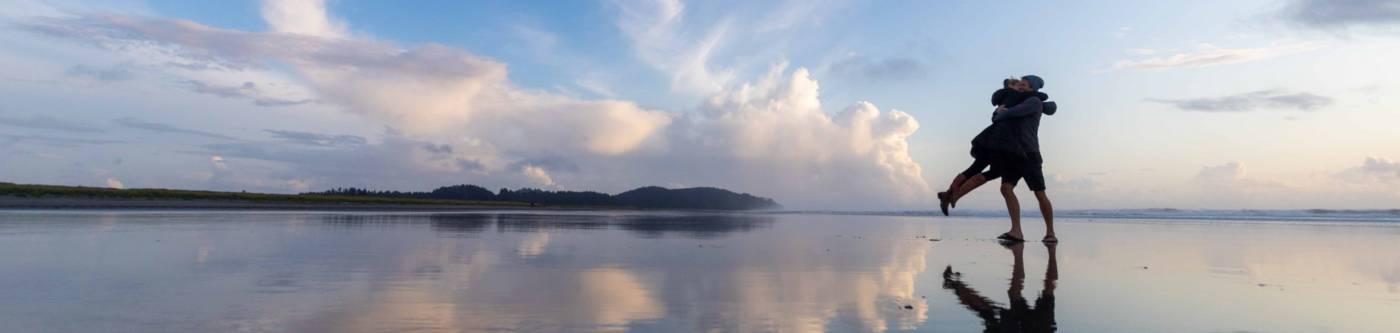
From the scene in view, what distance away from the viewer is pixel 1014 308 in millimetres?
4051

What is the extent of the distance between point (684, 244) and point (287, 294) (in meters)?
5.49

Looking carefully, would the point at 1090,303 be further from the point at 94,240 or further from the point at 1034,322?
the point at 94,240

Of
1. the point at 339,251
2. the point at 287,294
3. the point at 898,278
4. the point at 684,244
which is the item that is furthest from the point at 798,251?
the point at 287,294

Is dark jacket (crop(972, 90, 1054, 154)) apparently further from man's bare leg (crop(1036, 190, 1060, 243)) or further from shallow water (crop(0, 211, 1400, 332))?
shallow water (crop(0, 211, 1400, 332))

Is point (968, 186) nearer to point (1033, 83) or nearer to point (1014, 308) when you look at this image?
point (1033, 83)

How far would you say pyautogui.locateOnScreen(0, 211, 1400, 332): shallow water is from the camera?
11.5ft

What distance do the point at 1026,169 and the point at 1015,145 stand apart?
1.19 ft

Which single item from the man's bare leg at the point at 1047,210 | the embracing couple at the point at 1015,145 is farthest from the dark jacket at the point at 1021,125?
the man's bare leg at the point at 1047,210

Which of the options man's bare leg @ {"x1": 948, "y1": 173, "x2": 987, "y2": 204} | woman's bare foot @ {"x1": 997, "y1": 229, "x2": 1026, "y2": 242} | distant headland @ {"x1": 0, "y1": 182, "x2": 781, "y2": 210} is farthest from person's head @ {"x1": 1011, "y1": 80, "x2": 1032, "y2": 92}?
distant headland @ {"x1": 0, "y1": 182, "x2": 781, "y2": 210}

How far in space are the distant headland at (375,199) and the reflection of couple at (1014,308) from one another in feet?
109

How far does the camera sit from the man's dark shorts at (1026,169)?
969cm

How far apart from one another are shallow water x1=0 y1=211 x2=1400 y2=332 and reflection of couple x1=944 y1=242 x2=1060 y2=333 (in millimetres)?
19

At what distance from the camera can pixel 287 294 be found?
168 inches

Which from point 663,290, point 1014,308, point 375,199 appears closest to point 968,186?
point 1014,308
